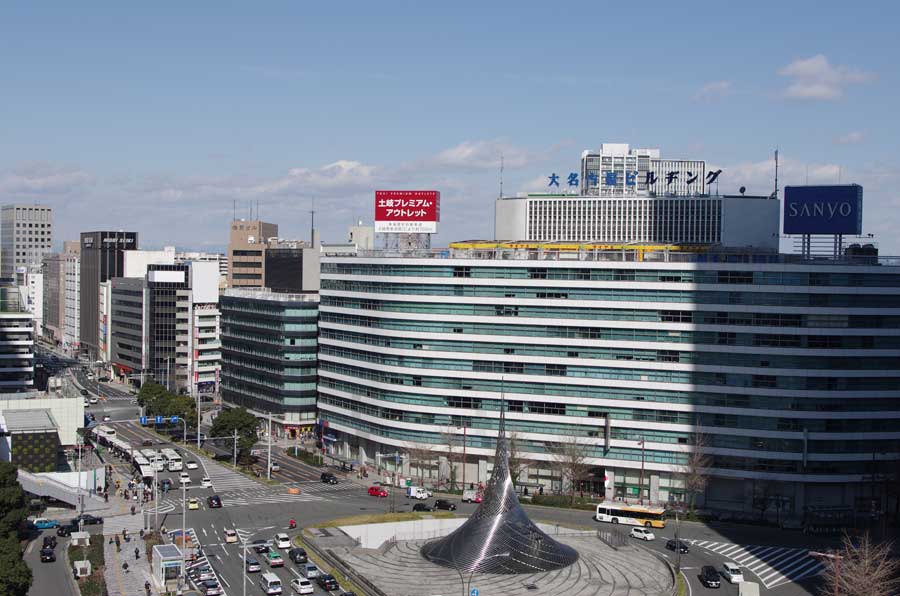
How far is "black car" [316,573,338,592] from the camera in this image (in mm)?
87562

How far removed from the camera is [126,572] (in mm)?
93375

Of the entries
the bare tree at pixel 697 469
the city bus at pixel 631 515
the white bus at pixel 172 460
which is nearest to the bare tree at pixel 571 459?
the city bus at pixel 631 515

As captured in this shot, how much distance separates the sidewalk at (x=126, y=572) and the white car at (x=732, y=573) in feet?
167

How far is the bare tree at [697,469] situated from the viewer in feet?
385

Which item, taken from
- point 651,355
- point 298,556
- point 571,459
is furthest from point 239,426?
point 651,355

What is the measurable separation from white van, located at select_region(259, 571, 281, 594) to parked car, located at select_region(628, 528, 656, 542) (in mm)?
39268

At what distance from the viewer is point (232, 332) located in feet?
602

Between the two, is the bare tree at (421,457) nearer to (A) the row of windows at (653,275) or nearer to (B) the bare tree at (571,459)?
(B) the bare tree at (571,459)

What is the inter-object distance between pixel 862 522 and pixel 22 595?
291ft

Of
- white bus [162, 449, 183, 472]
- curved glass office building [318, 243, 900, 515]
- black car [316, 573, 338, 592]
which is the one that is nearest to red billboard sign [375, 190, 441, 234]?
curved glass office building [318, 243, 900, 515]

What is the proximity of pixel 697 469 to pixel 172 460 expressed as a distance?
73166 millimetres

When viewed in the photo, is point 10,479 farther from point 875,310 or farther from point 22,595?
point 875,310

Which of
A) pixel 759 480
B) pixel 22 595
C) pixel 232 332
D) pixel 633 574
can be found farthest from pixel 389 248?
pixel 22 595

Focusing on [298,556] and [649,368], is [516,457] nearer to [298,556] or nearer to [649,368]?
[649,368]
